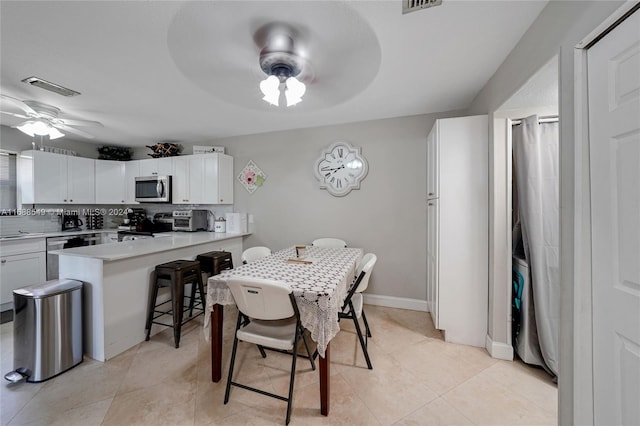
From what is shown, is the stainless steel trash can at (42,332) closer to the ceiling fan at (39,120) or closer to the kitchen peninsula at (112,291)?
the kitchen peninsula at (112,291)

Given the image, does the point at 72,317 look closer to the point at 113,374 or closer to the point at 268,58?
the point at 113,374

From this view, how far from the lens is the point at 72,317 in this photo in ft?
6.35

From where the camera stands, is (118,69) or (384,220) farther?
(384,220)

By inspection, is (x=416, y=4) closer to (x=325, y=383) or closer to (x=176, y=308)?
(x=325, y=383)

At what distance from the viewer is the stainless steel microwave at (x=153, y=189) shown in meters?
3.89

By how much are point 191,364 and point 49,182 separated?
143 inches

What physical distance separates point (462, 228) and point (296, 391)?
189 centimetres

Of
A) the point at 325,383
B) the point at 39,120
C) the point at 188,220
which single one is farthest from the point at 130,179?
the point at 325,383

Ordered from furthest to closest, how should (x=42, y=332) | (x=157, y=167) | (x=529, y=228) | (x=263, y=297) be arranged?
(x=157, y=167) < (x=529, y=228) < (x=42, y=332) < (x=263, y=297)

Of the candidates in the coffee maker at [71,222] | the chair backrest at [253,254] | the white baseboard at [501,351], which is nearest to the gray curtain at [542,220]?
the white baseboard at [501,351]

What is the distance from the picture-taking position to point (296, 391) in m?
1.66

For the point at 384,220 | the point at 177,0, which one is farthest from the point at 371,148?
the point at 177,0

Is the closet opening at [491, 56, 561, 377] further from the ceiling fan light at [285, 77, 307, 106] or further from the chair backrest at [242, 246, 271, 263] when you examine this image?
the chair backrest at [242, 246, 271, 263]
